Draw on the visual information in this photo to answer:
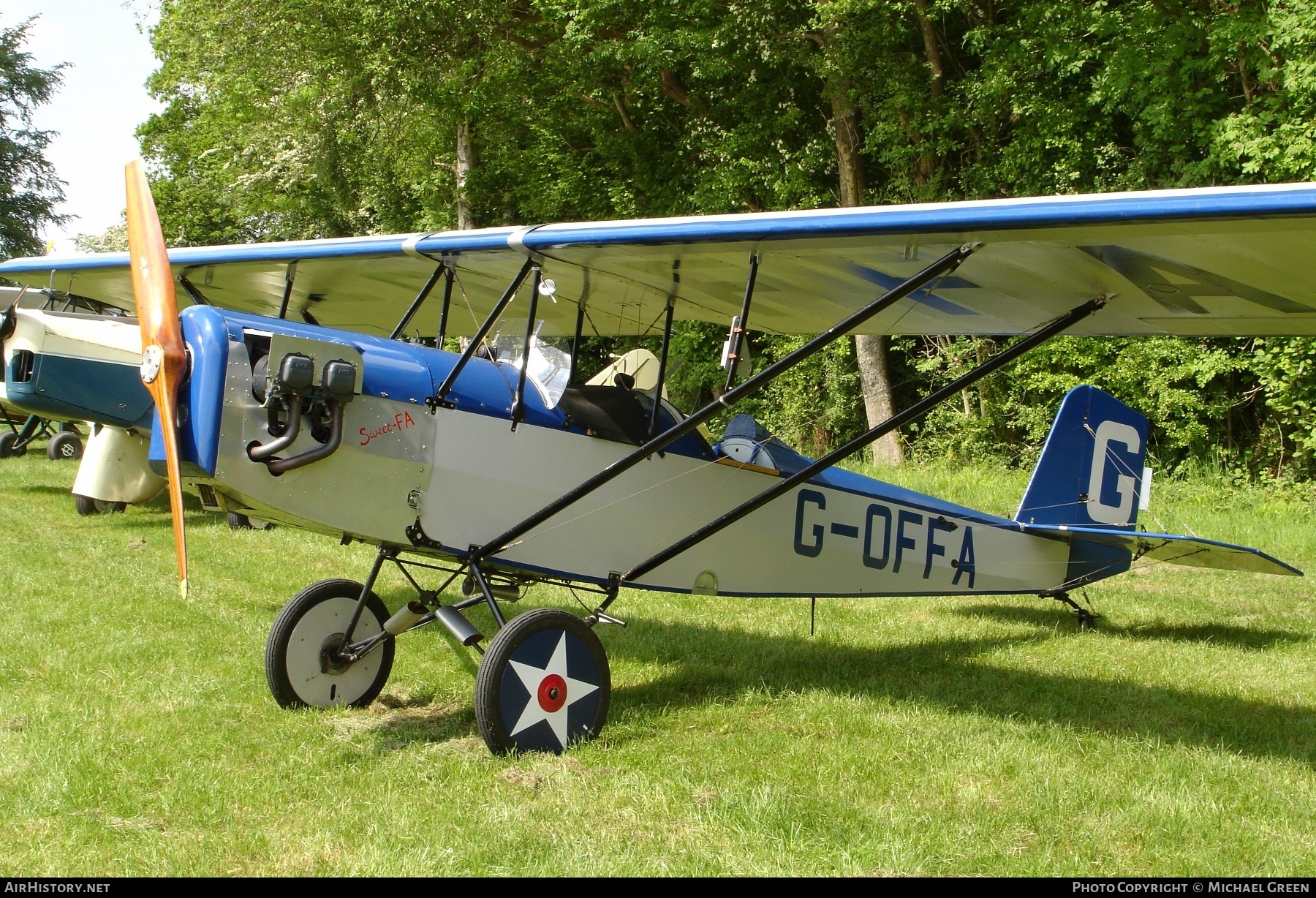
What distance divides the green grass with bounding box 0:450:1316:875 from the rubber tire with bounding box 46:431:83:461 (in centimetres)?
813

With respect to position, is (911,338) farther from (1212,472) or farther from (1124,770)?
(1124,770)

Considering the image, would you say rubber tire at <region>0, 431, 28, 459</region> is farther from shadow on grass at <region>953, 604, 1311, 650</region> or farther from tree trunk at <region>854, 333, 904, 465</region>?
shadow on grass at <region>953, 604, 1311, 650</region>

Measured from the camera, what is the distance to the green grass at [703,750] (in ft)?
11.0

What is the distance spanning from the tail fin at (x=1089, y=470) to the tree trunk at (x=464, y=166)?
49.3ft

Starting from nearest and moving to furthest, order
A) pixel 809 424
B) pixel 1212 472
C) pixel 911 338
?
1. pixel 1212 472
2. pixel 911 338
3. pixel 809 424

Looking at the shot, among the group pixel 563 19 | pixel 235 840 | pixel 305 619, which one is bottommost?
pixel 235 840

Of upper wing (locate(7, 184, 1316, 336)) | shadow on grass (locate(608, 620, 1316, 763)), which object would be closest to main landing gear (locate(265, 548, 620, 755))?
shadow on grass (locate(608, 620, 1316, 763))

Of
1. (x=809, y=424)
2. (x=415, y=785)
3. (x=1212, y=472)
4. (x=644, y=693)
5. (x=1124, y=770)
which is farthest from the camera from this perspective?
(x=809, y=424)

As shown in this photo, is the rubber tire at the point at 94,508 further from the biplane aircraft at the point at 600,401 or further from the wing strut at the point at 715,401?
the wing strut at the point at 715,401

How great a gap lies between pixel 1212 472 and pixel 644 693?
→ 31.9ft

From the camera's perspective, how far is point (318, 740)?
14.2 feet

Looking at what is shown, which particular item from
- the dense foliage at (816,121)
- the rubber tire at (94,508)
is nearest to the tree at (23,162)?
the dense foliage at (816,121)

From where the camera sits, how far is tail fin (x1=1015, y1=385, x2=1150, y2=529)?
7.01 m

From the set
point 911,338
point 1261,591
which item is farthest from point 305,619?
point 911,338
